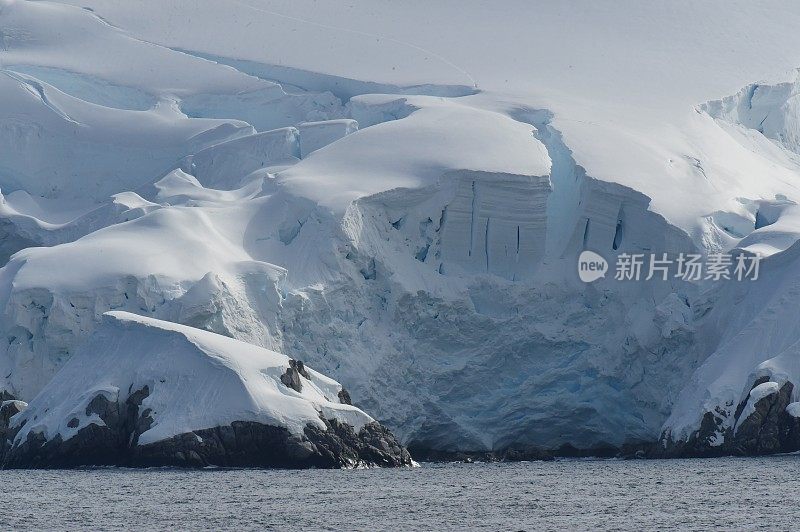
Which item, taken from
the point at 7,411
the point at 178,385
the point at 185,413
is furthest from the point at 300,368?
the point at 7,411

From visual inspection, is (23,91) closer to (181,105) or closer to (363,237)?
(181,105)

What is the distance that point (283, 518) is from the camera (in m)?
34.0

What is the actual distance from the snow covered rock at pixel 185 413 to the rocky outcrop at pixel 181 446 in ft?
0.07

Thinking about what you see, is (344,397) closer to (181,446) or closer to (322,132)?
(181,446)

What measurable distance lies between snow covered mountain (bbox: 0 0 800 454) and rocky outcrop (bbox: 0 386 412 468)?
7.57 ft

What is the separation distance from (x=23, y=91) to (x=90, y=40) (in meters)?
4.97

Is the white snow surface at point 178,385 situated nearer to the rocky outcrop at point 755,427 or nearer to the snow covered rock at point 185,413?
the snow covered rock at point 185,413

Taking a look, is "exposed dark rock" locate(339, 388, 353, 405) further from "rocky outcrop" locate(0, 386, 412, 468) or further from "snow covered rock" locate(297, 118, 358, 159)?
"snow covered rock" locate(297, 118, 358, 159)

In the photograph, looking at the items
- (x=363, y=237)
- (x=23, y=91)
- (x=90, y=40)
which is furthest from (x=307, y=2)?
(x=363, y=237)

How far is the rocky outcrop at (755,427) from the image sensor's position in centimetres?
4400

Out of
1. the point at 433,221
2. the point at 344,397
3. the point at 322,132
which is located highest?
the point at 322,132

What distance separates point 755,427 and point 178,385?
42.7ft

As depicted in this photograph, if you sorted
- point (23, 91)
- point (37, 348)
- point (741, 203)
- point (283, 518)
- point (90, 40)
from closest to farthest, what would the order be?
point (283, 518)
point (37, 348)
point (741, 203)
point (23, 91)
point (90, 40)

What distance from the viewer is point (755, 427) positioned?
44.3m
